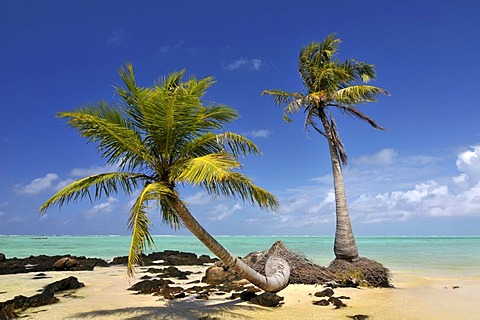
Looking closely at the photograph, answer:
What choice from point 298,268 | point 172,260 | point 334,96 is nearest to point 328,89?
point 334,96

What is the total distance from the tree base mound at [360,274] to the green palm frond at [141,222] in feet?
31.8

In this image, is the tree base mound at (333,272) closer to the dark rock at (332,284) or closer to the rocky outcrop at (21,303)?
the dark rock at (332,284)

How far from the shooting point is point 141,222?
7.95 metres

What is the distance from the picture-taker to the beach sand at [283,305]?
10297 millimetres

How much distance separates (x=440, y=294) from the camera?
14203 mm

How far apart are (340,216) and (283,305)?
6377 millimetres

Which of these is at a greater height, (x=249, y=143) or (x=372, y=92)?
(x=372, y=92)

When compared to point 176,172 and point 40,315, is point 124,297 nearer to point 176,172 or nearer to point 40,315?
point 40,315

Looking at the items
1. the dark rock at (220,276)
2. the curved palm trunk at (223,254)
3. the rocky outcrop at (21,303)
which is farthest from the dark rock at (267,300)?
the rocky outcrop at (21,303)

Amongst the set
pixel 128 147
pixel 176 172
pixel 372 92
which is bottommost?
pixel 176 172

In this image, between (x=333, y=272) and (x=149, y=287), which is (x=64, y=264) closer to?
(x=149, y=287)

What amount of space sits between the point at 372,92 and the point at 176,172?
36.3 feet

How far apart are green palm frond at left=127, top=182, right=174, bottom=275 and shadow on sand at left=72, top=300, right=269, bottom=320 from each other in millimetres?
2794

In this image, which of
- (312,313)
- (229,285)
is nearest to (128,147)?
(312,313)
